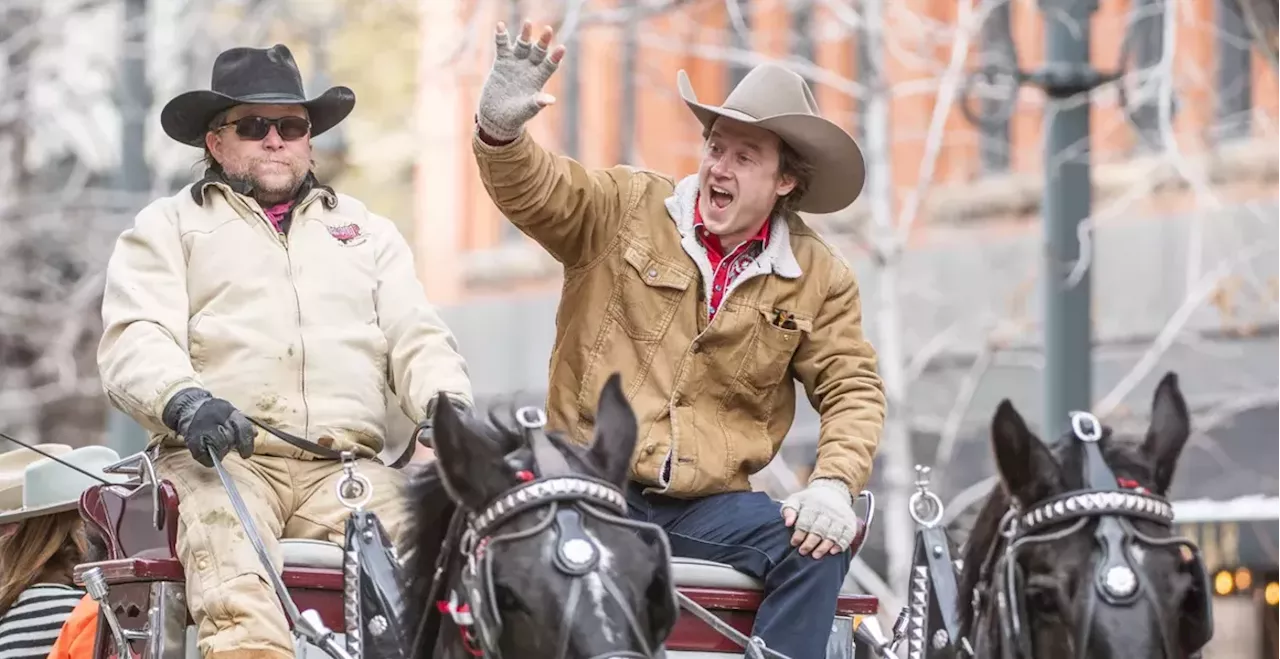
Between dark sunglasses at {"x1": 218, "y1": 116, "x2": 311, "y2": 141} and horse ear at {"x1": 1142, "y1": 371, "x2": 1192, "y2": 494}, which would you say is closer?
horse ear at {"x1": 1142, "y1": 371, "x2": 1192, "y2": 494}

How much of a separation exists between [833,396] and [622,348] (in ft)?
2.03

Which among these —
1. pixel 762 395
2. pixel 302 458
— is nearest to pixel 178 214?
pixel 302 458

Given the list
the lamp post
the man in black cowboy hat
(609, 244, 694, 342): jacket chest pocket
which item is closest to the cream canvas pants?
the man in black cowboy hat

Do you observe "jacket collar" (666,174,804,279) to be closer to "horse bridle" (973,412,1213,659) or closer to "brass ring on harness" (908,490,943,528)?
"brass ring on harness" (908,490,943,528)

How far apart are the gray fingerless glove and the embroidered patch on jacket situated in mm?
1178

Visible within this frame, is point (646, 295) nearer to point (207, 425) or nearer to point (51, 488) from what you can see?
point (207, 425)

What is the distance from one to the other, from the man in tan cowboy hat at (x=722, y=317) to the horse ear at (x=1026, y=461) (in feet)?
2.09

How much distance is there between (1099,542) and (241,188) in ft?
9.45

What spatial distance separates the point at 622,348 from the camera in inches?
255

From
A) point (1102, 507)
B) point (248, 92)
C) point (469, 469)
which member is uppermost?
point (248, 92)

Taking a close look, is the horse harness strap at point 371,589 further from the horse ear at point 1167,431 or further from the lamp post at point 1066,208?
the lamp post at point 1066,208

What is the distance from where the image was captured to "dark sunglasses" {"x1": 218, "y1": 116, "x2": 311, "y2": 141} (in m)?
7.05

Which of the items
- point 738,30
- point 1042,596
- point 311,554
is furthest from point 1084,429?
point 738,30

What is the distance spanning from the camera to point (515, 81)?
5.93m
